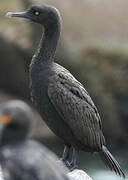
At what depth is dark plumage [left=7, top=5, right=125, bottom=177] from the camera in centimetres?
974

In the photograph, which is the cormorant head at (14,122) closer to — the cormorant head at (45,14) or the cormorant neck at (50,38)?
the cormorant neck at (50,38)

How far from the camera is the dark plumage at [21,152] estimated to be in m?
6.85

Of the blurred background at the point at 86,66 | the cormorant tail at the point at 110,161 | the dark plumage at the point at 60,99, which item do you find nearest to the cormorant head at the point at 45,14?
the dark plumage at the point at 60,99

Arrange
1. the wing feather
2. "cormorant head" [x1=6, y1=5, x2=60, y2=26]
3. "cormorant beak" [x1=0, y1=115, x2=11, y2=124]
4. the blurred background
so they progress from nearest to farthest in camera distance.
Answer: "cormorant beak" [x1=0, y1=115, x2=11, y2=124] < the wing feather < "cormorant head" [x1=6, y1=5, x2=60, y2=26] < the blurred background

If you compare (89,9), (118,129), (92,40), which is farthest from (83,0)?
(118,129)

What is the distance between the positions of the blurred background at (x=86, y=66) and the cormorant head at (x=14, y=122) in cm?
1524

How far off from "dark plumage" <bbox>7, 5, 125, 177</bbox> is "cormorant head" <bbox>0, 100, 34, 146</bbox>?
8.96 feet

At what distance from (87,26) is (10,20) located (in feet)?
9.57

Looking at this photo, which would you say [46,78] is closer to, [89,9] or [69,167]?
[69,167]

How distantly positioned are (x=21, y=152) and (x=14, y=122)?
30 centimetres

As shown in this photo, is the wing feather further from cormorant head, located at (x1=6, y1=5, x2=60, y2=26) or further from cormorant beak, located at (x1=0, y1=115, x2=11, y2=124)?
cormorant beak, located at (x1=0, y1=115, x2=11, y2=124)

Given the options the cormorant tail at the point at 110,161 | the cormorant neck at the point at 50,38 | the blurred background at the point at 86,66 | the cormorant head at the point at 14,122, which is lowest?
the blurred background at the point at 86,66

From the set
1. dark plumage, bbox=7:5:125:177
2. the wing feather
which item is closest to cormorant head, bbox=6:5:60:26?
Answer: dark plumage, bbox=7:5:125:177

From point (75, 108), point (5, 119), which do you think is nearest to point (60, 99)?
point (75, 108)
